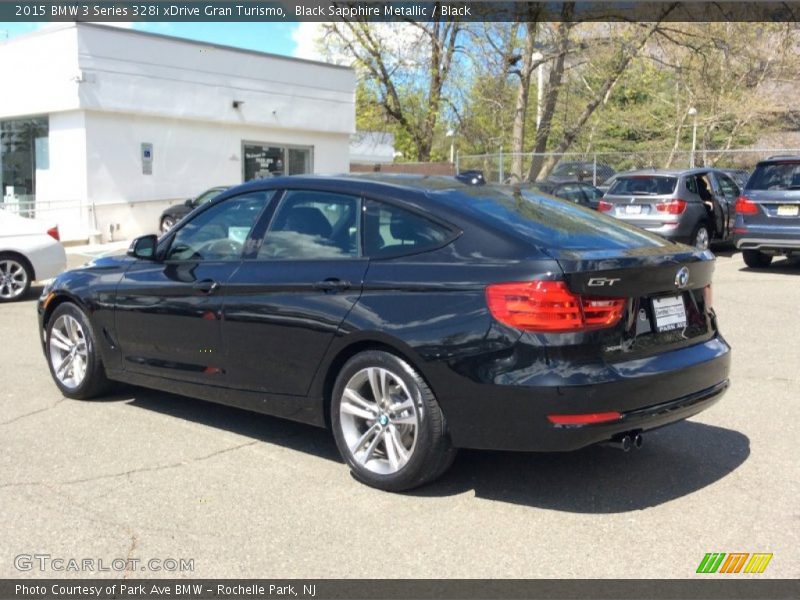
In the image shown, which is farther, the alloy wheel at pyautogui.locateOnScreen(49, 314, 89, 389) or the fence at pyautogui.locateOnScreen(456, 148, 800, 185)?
the fence at pyautogui.locateOnScreen(456, 148, 800, 185)

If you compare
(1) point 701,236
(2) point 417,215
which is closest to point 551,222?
(2) point 417,215

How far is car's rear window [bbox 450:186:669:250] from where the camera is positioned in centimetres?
454

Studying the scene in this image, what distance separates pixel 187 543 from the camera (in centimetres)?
402

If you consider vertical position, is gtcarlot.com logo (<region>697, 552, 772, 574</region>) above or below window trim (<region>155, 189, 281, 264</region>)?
below

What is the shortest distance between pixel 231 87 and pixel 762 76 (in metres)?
25.3

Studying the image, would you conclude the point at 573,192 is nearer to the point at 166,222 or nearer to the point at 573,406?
the point at 166,222

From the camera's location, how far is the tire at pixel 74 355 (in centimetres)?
639

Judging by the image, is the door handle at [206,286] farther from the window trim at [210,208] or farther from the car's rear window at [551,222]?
the car's rear window at [551,222]

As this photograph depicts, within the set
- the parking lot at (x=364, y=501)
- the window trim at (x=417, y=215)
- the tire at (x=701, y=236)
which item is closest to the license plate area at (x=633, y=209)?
the tire at (x=701, y=236)

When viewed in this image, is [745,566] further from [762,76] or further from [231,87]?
[762,76]

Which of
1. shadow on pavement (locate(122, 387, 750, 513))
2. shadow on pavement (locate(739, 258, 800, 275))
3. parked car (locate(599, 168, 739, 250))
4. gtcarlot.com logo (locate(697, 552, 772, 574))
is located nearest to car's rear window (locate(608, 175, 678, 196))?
parked car (locate(599, 168, 739, 250))

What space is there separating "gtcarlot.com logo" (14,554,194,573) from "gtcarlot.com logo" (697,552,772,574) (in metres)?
2.23

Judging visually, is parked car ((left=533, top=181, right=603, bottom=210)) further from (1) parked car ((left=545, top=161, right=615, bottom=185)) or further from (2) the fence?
(1) parked car ((left=545, top=161, right=615, bottom=185))

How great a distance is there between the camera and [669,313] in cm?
457
